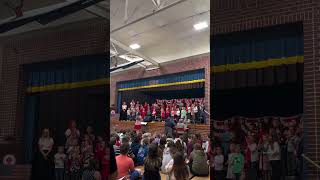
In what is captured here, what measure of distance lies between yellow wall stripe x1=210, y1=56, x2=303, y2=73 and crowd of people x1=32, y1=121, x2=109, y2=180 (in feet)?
4.32

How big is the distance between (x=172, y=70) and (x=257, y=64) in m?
12.8

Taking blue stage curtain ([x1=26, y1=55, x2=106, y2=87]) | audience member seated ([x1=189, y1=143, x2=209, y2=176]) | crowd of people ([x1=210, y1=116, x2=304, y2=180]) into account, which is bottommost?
audience member seated ([x1=189, y1=143, x2=209, y2=176])

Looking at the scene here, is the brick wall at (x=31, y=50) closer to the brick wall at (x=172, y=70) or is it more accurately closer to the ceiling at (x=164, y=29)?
the ceiling at (x=164, y=29)

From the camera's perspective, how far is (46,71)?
11.7 ft

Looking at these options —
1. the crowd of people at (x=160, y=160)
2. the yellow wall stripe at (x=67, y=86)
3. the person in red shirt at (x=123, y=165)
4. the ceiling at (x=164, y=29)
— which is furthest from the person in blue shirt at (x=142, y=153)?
the ceiling at (x=164, y=29)

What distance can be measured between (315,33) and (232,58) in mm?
743

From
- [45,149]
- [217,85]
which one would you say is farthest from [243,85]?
[45,149]

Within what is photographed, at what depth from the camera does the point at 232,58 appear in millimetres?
3266

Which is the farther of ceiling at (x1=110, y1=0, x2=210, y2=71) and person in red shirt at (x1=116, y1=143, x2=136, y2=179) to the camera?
ceiling at (x1=110, y1=0, x2=210, y2=71)

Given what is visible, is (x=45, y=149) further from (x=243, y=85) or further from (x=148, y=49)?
(x=148, y=49)

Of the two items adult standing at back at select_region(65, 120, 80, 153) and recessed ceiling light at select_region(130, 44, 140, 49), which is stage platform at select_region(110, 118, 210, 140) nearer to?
recessed ceiling light at select_region(130, 44, 140, 49)

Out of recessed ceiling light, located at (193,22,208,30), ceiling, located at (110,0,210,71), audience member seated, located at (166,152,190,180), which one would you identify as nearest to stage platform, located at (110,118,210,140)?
ceiling, located at (110,0,210,71)

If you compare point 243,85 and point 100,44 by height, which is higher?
→ point 100,44

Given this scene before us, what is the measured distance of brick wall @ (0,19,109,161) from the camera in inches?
138
